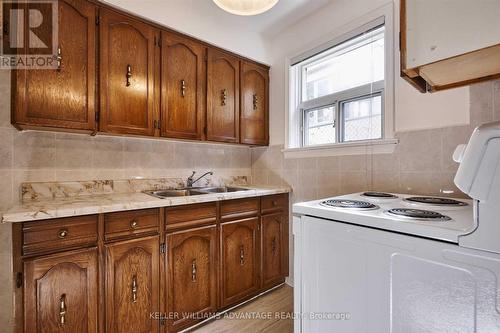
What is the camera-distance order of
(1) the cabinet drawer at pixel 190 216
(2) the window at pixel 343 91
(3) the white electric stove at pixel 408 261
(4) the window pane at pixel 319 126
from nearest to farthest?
1. (3) the white electric stove at pixel 408 261
2. (1) the cabinet drawer at pixel 190 216
3. (2) the window at pixel 343 91
4. (4) the window pane at pixel 319 126

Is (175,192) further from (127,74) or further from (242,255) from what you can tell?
(127,74)

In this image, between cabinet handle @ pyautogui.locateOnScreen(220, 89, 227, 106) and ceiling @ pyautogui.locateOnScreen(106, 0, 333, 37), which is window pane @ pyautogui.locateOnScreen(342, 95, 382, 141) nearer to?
ceiling @ pyautogui.locateOnScreen(106, 0, 333, 37)

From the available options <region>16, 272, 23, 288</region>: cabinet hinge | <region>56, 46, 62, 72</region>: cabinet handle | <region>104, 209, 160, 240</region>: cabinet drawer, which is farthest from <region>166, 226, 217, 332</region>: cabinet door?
<region>56, 46, 62, 72</region>: cabinet handle

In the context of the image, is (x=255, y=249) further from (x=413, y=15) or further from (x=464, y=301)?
(x=413, y=15)

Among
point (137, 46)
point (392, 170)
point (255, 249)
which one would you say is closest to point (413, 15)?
point (392, 170)

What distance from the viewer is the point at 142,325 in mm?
1386

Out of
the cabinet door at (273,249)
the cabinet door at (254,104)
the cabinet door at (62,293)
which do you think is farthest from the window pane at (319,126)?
the cabinet door at (62,293)

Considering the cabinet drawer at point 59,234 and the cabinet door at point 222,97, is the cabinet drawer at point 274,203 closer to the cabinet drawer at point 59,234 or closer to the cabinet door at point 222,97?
the cabinet door at point 222,97

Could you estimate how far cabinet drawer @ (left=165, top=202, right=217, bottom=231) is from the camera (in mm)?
1507

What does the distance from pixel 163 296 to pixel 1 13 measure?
72.4 inches

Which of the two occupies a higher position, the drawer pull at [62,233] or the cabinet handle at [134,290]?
the drawer pull at [62,233]

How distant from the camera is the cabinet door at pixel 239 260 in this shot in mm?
1794

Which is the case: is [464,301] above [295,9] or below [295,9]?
below

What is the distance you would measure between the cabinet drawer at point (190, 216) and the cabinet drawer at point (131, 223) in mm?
83
